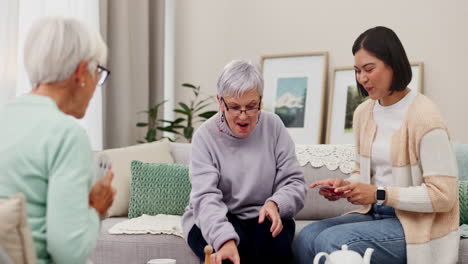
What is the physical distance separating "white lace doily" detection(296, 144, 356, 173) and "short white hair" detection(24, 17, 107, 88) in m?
1.74

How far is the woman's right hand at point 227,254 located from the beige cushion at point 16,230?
0.74 metres

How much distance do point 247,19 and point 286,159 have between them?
2.26 meters

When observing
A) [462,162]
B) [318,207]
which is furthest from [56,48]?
[462,162]

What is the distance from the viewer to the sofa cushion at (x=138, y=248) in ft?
7.66

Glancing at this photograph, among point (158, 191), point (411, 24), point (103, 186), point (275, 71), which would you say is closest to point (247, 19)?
point (275, 71)

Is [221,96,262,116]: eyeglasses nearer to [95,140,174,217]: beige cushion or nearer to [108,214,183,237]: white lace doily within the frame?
[108,214,183,237]: white lace doily

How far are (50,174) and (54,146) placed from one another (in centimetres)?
6

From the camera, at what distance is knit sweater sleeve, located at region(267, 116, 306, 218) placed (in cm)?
207

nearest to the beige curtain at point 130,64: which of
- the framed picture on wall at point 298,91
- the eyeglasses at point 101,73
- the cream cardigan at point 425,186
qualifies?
the framed picture on wall at point 298,91

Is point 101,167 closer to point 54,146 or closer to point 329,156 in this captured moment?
point 54,146

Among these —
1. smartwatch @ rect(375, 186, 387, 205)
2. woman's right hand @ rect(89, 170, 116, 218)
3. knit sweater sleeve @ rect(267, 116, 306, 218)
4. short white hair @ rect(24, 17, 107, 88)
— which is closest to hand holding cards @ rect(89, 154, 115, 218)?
woman's right hand @ rect(89, 170, 116, 218)

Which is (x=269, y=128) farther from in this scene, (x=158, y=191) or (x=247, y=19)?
(x=247, y=19)

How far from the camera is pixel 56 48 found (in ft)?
4.08

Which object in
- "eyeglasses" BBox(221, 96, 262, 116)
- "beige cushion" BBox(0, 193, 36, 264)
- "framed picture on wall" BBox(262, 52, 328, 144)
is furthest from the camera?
"framed picture on wall" BBox(262, 52, 328, 144)
